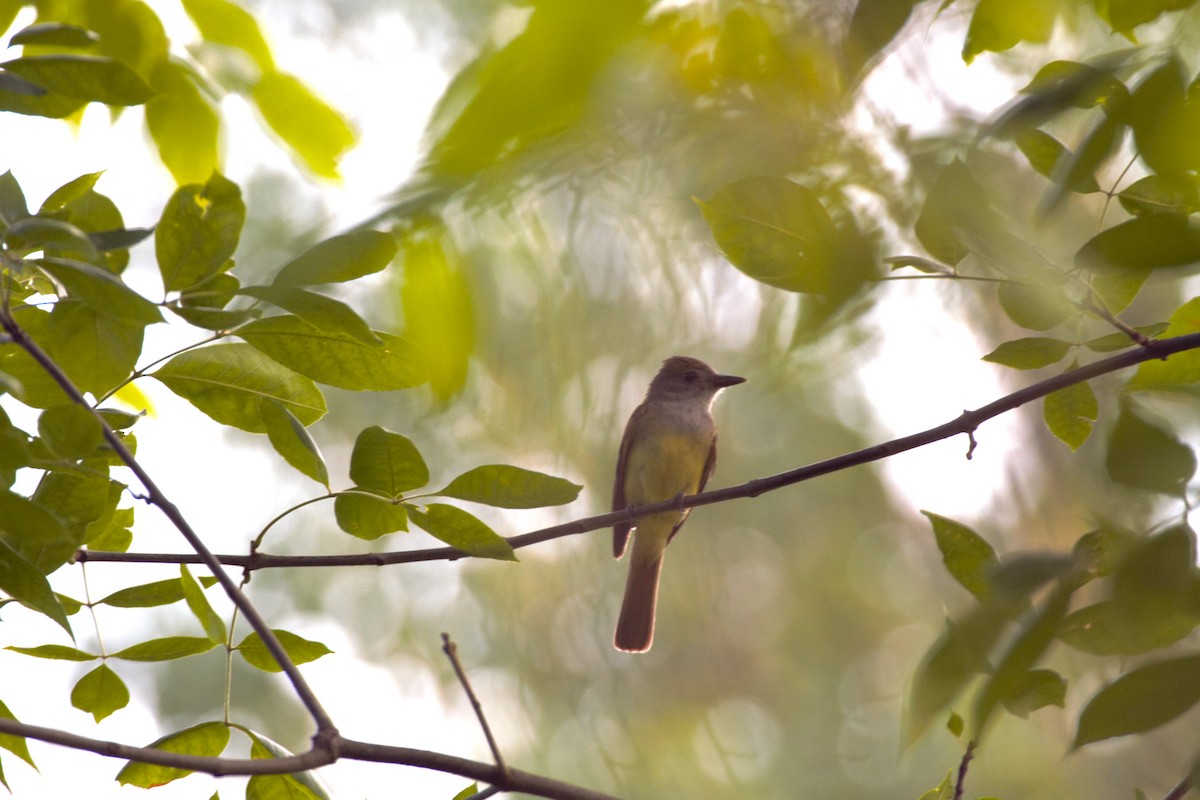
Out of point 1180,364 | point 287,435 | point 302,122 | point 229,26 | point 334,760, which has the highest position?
point 229,26

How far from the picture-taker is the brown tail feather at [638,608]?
23.3ft

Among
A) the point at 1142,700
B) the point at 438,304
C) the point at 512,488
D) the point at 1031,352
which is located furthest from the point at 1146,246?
the point at 512,488

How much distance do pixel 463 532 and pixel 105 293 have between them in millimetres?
733

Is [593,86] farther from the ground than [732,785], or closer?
closer

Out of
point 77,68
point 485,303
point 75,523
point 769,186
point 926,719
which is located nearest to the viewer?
point 926,719

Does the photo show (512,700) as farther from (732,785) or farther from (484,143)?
(484,143)

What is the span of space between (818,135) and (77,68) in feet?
3.66

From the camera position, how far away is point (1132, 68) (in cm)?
106

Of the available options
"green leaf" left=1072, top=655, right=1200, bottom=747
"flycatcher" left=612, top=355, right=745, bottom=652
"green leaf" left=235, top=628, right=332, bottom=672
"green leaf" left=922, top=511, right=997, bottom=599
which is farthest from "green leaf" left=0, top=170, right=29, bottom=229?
"flycatcher" left=612, top=355, right=745, bottom=652

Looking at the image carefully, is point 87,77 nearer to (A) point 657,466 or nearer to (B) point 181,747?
(B) point 181,747

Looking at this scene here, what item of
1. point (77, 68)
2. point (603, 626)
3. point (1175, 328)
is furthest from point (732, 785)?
point (77, 68)

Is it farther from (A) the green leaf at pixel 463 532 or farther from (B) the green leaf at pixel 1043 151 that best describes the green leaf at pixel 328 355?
(B) the green leaf at pixel 1043 151

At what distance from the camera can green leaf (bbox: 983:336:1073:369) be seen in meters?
2.11

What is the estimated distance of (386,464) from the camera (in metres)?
2.14
